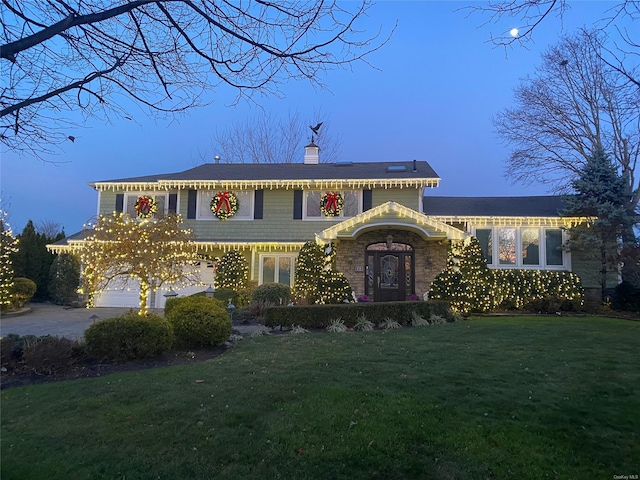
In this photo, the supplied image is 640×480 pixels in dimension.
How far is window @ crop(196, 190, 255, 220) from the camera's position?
1786cm

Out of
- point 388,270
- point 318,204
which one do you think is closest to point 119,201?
point 318,204

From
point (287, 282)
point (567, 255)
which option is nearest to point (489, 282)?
point (567, 255)

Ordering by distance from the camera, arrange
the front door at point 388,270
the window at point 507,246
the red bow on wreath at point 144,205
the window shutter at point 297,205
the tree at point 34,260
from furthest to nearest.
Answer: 1. the tree at point 34,260
2. the red bow on wreath at point 144,205
3. the window shutter at point 297,205
4. the window at point 507,246
5. the front door at point 388,270

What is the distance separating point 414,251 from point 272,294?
5.56 meters

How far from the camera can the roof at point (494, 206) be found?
16.5 m

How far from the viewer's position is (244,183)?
1758 cm

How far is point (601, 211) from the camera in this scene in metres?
14.3

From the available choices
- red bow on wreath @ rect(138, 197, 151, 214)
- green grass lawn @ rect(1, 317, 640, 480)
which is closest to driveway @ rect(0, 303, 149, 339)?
red bow on wreath @ rect(138, 197, 151, 214)

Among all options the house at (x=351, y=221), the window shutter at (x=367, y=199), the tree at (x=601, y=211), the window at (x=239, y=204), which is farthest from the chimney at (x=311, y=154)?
the tree at (x=601, y=211)

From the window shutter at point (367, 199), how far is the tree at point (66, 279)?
Result: 1299cm

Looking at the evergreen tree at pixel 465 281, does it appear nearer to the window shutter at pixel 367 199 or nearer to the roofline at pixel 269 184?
the roofline at pixel 269 184

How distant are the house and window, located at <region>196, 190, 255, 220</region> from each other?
1.8 inches

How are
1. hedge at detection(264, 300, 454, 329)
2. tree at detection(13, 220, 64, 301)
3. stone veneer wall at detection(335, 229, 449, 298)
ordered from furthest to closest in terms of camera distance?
1. tree at detection(13, 220, 64, 301)
2. stone veneer wall at detection(335, 229, 449, 298)
3. hedge at detection(264, 300, 454, 329)

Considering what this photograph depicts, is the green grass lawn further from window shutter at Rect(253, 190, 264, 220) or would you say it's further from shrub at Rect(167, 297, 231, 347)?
window shutter at Rect(253, 190, 264, 220)
